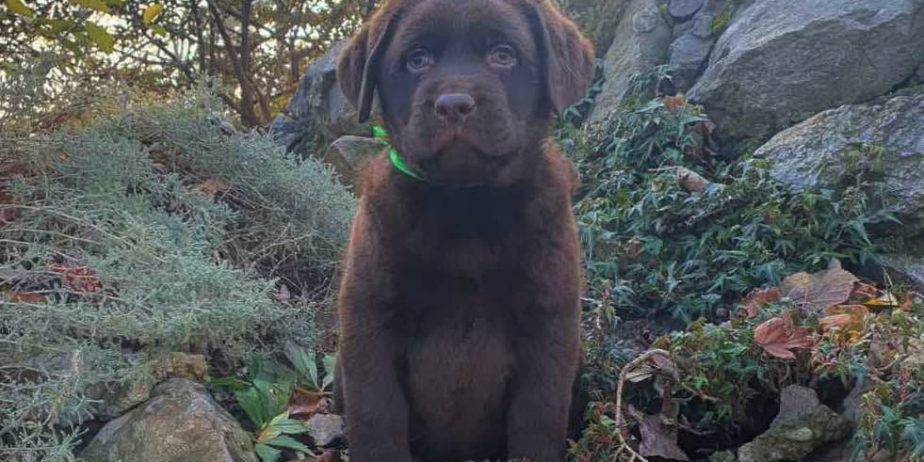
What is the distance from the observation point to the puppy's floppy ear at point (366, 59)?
343 centimetres

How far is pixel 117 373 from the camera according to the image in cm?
352

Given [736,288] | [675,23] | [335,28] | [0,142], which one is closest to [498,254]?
[736,288]

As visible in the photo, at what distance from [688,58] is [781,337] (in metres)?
3.05

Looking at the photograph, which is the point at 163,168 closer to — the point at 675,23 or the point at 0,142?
the point at 0,142

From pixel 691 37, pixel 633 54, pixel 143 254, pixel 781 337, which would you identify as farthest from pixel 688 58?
pixel 143 254

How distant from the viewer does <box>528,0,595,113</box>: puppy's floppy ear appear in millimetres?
3369

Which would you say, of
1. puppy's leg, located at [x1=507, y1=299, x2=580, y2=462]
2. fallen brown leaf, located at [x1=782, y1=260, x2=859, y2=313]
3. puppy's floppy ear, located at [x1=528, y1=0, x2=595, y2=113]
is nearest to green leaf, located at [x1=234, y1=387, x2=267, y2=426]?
puppy's leg, located at [x1=507, y1=299, x2=580, y2=462]

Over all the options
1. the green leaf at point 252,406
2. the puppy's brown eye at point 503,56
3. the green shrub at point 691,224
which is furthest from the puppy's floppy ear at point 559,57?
the green leaf at point 252,406

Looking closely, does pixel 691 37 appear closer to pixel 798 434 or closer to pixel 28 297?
pixel 798 434

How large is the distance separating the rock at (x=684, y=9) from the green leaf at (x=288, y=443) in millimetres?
3854

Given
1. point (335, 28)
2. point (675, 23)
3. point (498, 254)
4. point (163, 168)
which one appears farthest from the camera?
point (335, 28)

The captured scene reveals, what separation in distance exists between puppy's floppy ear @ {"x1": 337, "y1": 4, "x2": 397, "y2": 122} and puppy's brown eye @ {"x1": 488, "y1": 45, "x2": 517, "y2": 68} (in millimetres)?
→ 355

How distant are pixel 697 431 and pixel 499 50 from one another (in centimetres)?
Answer: 141

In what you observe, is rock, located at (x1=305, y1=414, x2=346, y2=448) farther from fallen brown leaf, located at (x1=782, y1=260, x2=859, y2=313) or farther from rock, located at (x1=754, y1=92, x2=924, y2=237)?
rock, located at (x1=754, y1=92, x2=924, y2=237)
